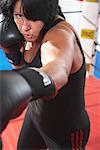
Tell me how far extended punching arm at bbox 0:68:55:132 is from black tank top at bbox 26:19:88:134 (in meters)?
0.30

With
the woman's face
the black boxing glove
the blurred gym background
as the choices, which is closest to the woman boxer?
the woman's face

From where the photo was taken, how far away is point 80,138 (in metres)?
1.09

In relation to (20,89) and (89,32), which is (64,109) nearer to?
(20,89)

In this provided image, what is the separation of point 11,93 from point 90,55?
2364mm

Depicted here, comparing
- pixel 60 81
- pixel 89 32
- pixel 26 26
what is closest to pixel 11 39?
pixel 26 26

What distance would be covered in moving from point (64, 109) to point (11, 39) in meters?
0.41

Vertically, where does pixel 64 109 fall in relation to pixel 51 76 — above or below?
below

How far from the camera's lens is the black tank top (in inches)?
37.3

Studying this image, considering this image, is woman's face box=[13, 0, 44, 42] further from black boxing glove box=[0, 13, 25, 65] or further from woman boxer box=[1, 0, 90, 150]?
black boxing glove box=[0, 13, 25, 65]

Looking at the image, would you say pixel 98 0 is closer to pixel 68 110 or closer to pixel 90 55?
pixel 90 55

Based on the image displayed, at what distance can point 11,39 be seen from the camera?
1.21 m

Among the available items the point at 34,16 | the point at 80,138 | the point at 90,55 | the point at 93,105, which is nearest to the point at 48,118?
the point at 80,138

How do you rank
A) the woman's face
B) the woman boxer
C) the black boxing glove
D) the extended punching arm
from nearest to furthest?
the extended punching arm → the woman boxer → the woman's face → the black boxing glove

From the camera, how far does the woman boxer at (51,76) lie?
2.15ft
